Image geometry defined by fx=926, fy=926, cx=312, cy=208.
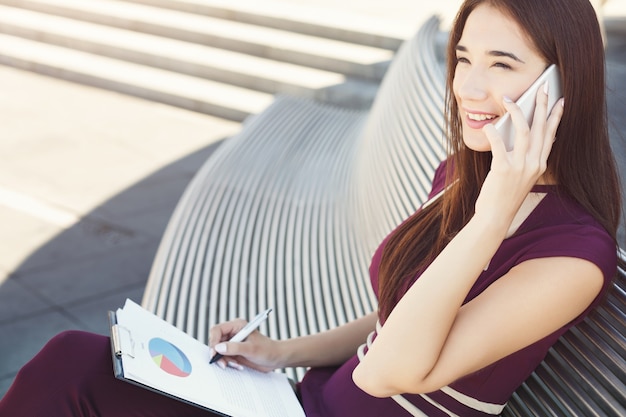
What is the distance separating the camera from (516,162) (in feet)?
6.21

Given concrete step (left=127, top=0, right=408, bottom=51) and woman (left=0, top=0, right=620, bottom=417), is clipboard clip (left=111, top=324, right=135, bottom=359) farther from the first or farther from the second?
concrete step (left=127, top=0, right=408, bottom=51)

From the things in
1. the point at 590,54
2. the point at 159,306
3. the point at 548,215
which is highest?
the point at 590,54

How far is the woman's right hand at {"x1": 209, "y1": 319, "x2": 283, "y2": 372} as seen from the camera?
2.55 m

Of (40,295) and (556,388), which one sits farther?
(40,295)

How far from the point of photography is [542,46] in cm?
200

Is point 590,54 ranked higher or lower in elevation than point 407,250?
higher

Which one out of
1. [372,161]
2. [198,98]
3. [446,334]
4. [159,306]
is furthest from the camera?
[198,98]

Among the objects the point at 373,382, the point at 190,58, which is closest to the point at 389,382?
the point at 373,382

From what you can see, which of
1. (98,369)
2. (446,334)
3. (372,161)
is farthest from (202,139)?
(446,334)

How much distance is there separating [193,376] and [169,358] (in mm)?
78

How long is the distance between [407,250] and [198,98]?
267 inches

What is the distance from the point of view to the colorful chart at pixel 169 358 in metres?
2.32

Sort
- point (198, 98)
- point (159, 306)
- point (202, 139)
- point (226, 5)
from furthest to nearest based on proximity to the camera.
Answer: point (226, 5)
point (198, 98)
point (202, 139)
point (159, 306)

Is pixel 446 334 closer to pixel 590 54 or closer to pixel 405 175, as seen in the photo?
pixel 590 54
